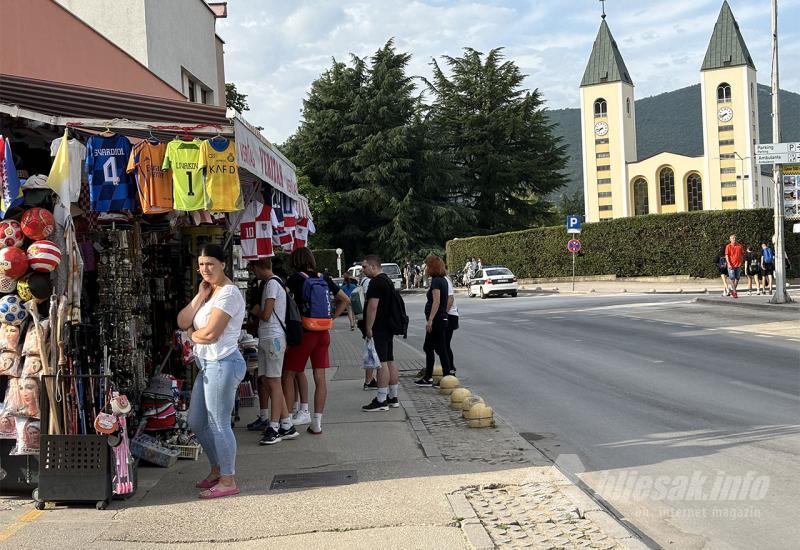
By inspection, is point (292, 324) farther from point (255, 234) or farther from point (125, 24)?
point (125, 24)

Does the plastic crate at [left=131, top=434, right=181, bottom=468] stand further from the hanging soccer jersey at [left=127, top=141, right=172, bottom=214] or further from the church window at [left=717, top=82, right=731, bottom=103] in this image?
the church window at [left=717, top=82, right=731, bottom=103]

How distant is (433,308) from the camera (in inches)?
471

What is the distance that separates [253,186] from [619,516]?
5806 mm

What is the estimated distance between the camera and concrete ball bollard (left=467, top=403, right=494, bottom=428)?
863 centimetres

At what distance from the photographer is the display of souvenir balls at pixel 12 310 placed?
6508mm

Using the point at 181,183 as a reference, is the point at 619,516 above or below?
below

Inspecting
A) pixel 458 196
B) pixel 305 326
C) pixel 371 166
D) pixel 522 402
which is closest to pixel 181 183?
pixel 305 326

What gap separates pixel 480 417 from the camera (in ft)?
28.3

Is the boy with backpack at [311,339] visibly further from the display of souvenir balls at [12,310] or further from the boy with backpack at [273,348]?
the display of souvenir balls at [12,310]

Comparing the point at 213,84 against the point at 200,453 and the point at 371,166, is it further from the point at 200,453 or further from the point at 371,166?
the point at 371,166

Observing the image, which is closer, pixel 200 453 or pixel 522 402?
pixel 200 453

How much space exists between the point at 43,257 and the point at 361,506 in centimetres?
311

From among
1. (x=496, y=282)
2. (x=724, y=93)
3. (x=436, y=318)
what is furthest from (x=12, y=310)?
(x=724, y=93)

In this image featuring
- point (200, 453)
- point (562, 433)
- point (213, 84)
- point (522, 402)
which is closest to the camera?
point (200, 453)
